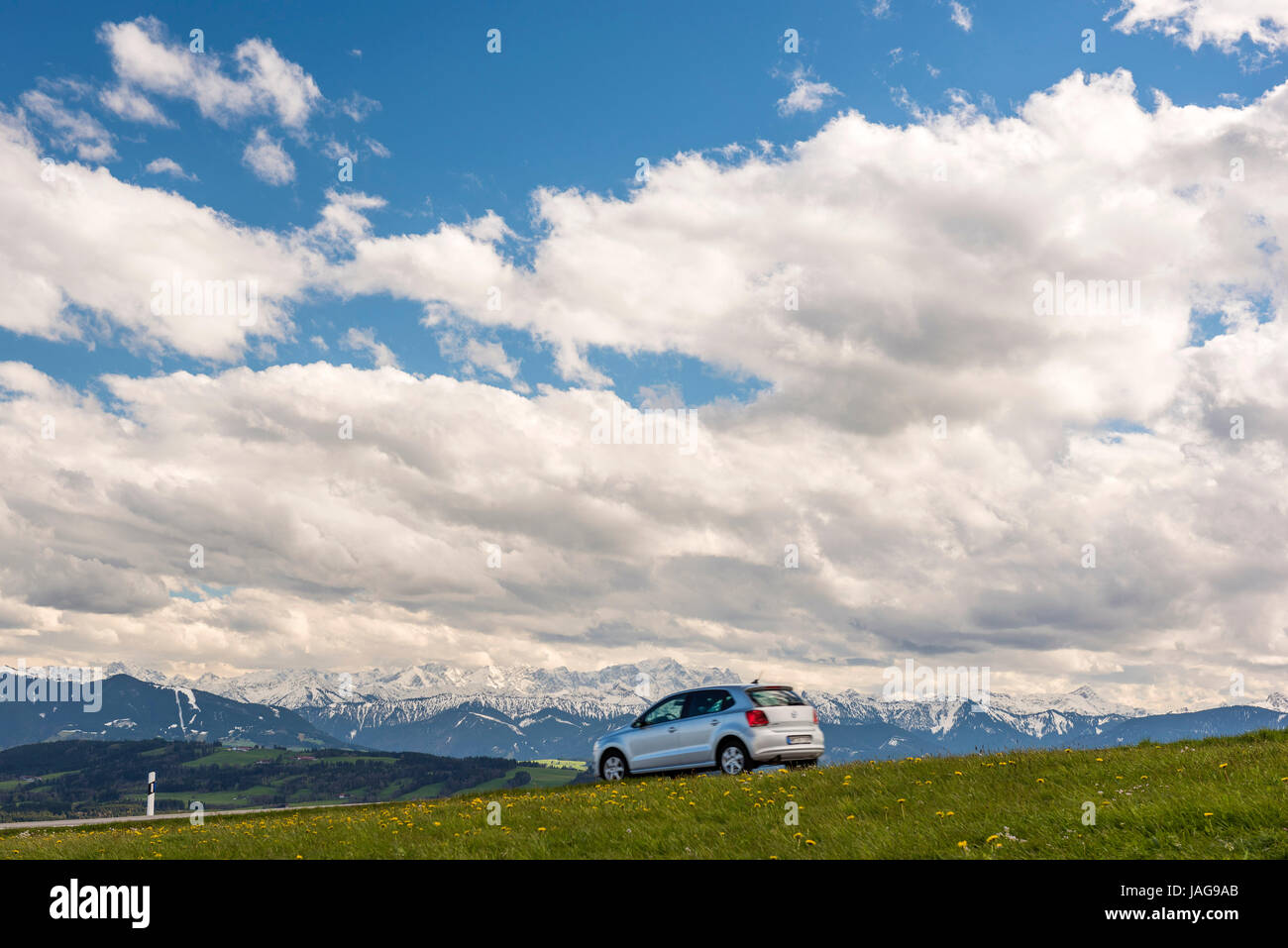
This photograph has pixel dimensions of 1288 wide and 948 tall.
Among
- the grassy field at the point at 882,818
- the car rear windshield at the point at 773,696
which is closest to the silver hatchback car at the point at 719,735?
the car rear windshield at the point at 773,696

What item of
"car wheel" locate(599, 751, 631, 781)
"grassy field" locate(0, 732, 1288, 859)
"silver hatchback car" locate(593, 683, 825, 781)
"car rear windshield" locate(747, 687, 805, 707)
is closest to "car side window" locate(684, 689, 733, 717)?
"silver hatchback car" locate(593, 683, 825, 781)

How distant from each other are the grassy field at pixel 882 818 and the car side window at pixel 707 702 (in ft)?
7.98

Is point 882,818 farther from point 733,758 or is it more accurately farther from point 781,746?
point 733,758

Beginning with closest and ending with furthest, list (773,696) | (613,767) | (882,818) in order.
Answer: (882,818) < (773,696) < (613,767)

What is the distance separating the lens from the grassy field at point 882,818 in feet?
31.5

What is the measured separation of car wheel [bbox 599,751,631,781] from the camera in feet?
73.2

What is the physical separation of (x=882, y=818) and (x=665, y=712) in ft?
34.6

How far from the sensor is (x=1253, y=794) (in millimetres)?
10141

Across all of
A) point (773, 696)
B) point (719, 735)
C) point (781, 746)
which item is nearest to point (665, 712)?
point (719, 735)

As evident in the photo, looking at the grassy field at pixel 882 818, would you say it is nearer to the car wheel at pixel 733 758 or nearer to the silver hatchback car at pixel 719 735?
the car wheel at pixel 733 758

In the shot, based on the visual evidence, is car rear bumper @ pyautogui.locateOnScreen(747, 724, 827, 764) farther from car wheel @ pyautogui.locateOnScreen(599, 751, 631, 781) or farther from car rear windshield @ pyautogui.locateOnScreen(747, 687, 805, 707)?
car wheel @ pyautogui.locateOnScreen(599, 751, 631, 781)

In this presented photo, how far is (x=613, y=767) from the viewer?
22.4 m
